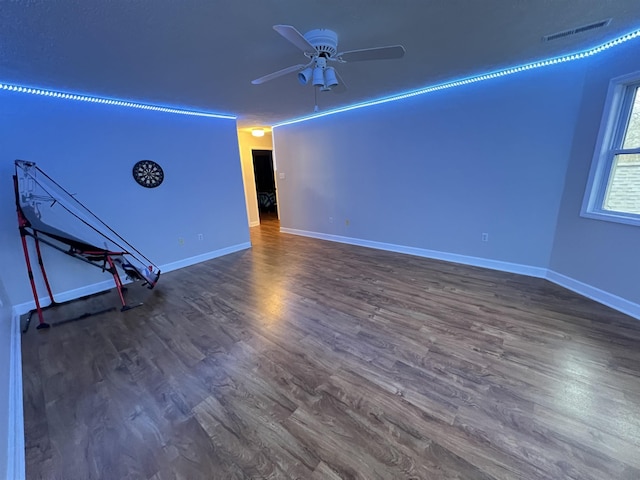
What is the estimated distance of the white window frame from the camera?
244 cm

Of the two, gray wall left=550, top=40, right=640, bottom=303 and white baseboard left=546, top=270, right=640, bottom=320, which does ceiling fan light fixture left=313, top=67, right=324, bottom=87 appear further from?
white baseboard left=546, top=270, right=640, bottom=320

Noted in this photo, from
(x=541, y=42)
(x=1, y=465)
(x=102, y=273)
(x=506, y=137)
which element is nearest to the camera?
(x=1, y=465)

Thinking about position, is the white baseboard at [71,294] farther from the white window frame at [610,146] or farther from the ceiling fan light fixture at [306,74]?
the white window frame at [610,146]

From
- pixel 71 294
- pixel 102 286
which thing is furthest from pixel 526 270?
pixel 71 294

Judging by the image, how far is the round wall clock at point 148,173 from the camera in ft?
12.1

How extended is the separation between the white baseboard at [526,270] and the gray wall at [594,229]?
A: 0.06 metres

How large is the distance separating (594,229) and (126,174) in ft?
19.3

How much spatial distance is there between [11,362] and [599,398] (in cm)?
430

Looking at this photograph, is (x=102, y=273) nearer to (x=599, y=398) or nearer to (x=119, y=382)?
(x=119, y=382)

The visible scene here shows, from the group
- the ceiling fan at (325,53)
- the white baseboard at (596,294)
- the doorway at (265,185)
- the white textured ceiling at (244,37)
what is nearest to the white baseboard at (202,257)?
the white textured ceiling at (244,37)

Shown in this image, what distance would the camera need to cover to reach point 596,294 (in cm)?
273

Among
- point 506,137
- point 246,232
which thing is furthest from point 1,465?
point 506,137

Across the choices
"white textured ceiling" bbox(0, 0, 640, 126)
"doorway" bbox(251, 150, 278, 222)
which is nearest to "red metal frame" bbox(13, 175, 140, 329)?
"white textured ceiling" bbox(0, 0, 640, 126)

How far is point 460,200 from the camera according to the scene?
12.4ft
